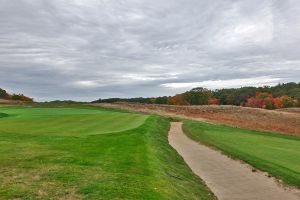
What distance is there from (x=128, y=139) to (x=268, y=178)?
449 inches

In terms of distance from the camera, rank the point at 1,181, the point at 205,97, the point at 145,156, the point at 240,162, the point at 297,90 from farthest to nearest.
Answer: the point at 205,97 → the point at 297,90 → the point at 240,162 → the point at 145,156 → the point at 1,181

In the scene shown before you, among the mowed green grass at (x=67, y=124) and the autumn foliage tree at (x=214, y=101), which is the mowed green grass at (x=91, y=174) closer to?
the mowed green grass at (x=67, y=124)

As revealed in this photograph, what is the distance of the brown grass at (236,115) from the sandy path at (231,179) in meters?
32.4

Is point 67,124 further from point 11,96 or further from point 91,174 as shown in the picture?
point 11,96

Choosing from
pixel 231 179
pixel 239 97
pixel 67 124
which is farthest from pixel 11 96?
pixel 231 179

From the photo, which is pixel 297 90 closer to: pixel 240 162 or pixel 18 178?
pixel 240 162

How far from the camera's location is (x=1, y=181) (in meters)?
12.4

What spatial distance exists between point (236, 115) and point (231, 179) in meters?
53.9

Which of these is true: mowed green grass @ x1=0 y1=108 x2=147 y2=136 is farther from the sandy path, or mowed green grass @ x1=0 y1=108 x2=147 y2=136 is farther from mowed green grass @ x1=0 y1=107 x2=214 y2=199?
the sandy path

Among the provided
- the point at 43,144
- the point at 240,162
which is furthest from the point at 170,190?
the point at 43,144

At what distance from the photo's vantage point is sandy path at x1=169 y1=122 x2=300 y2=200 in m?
14.7

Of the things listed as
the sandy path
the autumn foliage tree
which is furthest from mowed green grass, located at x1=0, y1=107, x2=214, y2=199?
the autumn foliage tree

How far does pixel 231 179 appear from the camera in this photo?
57.6 feet

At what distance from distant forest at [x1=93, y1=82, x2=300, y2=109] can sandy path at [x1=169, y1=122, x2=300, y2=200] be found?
113 meters
